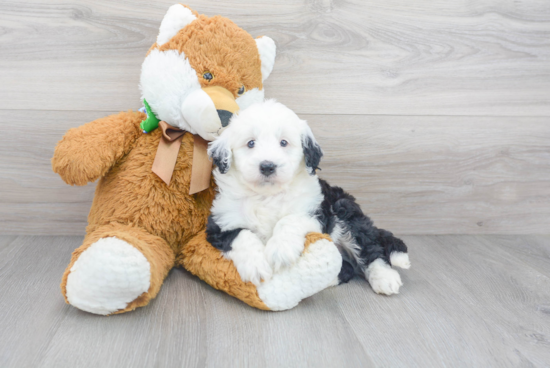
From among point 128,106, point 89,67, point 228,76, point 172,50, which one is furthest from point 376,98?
point 89,67

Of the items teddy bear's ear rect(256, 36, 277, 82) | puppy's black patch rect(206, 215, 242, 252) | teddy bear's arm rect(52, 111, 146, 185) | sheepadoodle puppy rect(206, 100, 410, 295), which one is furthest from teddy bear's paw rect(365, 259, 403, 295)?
teddy bear's arm rect(52, 111, 146, 185)

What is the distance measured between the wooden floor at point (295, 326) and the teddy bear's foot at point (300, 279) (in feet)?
0.12

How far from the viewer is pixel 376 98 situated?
1383mm

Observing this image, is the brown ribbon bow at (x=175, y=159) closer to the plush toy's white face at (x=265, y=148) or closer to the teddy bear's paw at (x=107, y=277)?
the plush toy's white face at (x=265, y=148)

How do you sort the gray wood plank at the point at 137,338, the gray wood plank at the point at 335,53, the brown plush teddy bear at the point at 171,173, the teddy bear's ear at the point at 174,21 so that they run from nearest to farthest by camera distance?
the gray wood plank at the point at 137,338 < the brown plush teddy bear at the point at 171,173 < the teddy bear's ear at the point at 174,21 < the gray wood plank at the point at 335,53

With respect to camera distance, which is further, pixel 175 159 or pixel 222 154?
pixel 175 159

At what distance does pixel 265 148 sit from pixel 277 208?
6.2 inches

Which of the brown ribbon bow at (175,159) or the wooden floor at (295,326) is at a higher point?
the brown ribbon bow at (175,159)

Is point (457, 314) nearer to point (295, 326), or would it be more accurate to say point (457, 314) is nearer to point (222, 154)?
point (295, 326)

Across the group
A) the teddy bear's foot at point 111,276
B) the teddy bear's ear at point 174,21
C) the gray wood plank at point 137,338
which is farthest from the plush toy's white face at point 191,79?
the gray wood plank at point 137,338

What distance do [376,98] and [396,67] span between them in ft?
0.38

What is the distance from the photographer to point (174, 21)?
1.03 metres

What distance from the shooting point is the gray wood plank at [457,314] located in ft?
2.70

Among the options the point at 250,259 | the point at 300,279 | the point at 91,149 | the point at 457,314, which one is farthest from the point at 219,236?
the point at 457,314
